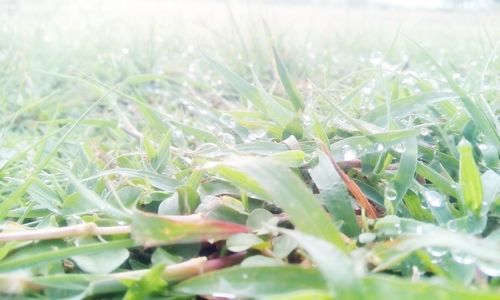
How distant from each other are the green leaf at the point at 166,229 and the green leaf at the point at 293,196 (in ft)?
0.22

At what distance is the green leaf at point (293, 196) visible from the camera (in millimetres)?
516

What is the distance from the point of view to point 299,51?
7.13ft

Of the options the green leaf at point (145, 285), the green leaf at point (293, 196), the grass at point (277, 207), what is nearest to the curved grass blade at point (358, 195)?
the grass at point (277, 207)

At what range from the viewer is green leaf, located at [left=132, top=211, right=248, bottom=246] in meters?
0.55

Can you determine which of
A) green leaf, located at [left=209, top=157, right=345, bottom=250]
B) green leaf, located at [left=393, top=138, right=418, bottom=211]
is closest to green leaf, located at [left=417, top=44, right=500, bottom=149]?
green leaf, located at [left=393, top=138, right=418, bottom=211]

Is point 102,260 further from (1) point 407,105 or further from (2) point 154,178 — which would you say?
(1) point 407,105

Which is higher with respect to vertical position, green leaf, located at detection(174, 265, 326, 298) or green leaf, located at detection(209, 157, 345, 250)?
green leaf, located at detection(209, 157, 345, 250)

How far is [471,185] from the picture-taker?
2.02 feet

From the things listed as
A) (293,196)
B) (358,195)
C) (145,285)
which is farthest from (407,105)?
(145,285)

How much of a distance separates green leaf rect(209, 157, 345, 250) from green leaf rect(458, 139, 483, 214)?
17cm

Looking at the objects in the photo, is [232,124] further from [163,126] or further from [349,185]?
[349,185]

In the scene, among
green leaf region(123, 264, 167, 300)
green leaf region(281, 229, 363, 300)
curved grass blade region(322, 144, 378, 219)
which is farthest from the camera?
curved grass blade region(322, 144, 378, 219)

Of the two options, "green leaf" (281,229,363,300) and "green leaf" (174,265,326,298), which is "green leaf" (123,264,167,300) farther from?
"green leaf" (281,229,363,300)

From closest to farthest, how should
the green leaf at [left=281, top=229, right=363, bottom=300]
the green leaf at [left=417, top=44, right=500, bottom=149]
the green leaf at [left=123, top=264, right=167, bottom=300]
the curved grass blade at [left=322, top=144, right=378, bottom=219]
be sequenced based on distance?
the green leaf at [left=281, top=229, right=363, bottom=300]
the green leaf at [left=123, top=264, right=167, bottom=300]
the curved grass blade at [left=322, top=144, right=378, bottom=219]
the green leaf at [left=417, top=44, right=500, bottom=149]
